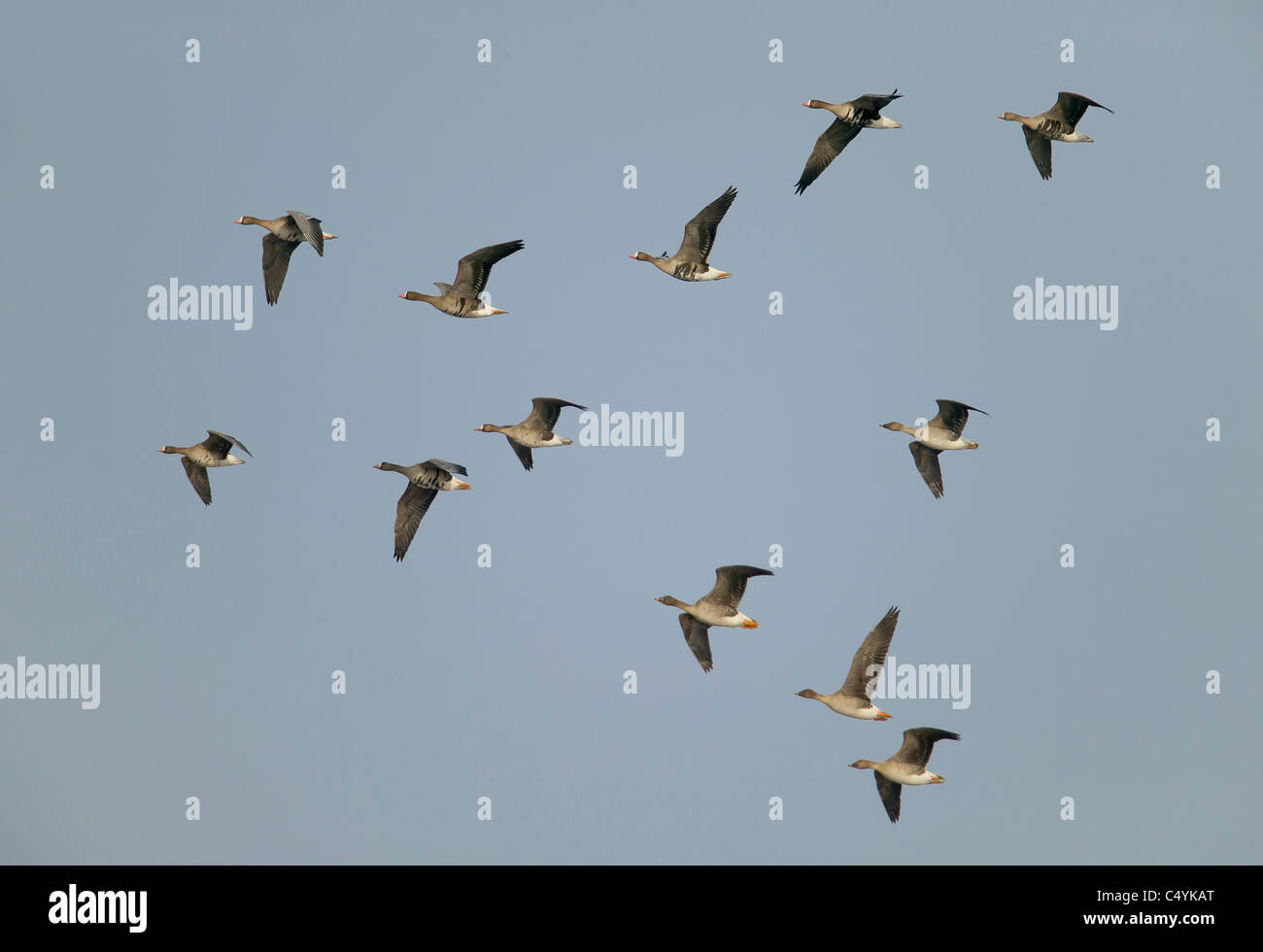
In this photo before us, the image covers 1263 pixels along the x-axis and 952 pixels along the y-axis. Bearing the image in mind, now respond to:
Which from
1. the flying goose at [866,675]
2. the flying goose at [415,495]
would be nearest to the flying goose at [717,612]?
the flying goose at [866,675]

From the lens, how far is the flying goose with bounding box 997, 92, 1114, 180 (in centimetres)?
2958

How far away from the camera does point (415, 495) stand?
98.0ft

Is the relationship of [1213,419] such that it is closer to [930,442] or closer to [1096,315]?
[1096,315]

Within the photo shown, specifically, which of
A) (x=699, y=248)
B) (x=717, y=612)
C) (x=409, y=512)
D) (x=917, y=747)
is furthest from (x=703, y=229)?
(x=917, y=747)

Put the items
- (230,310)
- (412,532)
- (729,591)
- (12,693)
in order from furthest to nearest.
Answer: (12,693) < (230,310) < (412,532) < (729,591)

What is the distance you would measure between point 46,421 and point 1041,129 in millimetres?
21444

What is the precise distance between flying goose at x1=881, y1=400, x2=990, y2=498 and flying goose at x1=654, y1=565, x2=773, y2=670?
14.1 feet

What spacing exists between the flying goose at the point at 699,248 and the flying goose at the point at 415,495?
4.50 metres

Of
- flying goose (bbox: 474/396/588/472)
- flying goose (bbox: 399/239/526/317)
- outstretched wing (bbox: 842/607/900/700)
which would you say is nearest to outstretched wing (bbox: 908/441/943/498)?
outstretched wing (bbox: 842/607/900/700)

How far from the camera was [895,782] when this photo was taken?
28172 millimetres

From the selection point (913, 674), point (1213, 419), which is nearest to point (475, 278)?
point (913, 674)

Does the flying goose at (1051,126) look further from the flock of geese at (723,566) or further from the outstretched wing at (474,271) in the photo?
the outstretched wing at (474,271)

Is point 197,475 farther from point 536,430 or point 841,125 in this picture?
point 841,125

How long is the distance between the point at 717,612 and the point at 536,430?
4.09m
